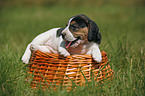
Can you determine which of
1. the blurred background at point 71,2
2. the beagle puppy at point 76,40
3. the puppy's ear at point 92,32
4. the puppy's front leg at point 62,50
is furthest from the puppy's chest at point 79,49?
the blurred background at point 71,2

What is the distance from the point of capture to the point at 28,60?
2.40 metres

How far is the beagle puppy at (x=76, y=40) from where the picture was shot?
2104 millimetres

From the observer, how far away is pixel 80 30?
2.12m

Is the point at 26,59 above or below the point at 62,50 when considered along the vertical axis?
below

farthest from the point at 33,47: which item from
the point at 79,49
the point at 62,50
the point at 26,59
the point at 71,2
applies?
the point at 71,2

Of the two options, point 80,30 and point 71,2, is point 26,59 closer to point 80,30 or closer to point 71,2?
point 80,30

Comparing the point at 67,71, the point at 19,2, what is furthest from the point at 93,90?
the point at 19,2

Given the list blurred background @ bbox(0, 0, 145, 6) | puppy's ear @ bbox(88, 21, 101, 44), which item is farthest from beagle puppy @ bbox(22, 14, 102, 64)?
blurred background @ bbox(0, 0, 145, 6)

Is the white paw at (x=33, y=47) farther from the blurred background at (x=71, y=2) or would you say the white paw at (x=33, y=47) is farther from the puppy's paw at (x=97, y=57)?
the blurred background at (x=71, y=2)

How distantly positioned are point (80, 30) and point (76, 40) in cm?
13

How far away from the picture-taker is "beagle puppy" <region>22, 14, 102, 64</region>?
210 cm

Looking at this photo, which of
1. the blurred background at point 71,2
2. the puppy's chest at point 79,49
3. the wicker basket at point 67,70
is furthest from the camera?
the blurred background at point 71,2

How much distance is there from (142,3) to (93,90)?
1197 centimetres

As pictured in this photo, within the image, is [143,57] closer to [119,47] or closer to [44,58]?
[119,47]
